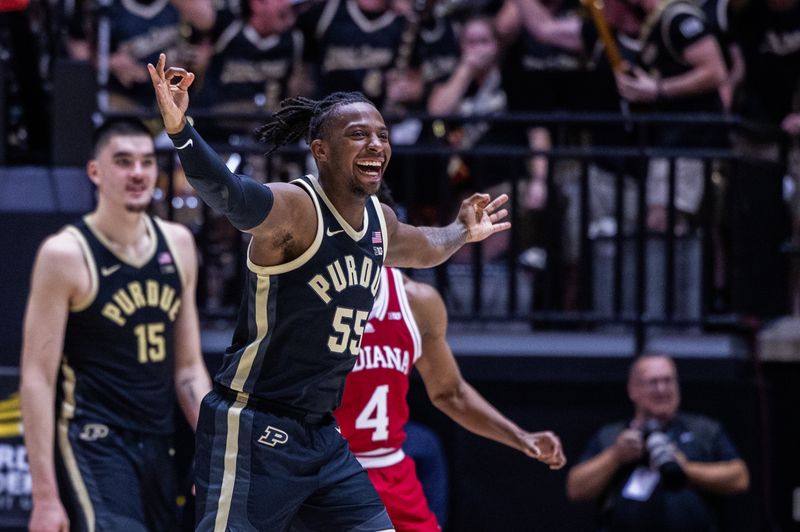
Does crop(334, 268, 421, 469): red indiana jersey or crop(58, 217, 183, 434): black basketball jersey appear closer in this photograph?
crop(334, 268, 421, 469): red indiana jersey

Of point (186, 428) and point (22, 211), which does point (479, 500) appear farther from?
point (22, 211)

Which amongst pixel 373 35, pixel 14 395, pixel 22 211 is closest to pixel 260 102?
pixel 373 35

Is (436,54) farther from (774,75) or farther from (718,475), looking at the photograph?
(718,475)

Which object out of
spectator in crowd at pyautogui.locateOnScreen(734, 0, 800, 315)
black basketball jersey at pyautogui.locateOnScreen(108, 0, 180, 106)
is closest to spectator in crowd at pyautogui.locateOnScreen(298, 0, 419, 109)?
black basketball jersey at pyautogui.locateOnScreen(108, 0, 180, 106)

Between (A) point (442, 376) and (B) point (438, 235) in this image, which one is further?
(A) point (442, 376)

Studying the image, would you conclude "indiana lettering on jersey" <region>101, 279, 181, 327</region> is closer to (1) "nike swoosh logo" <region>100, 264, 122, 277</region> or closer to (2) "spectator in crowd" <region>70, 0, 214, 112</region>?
(1) "nike swoosh logo" <region>100, 264, 122, 277</region>

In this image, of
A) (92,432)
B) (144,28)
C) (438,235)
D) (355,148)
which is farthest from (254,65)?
(355,148)

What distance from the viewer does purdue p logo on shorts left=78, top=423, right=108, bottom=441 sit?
5988 millimetres

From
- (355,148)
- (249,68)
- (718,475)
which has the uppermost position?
(249,68)

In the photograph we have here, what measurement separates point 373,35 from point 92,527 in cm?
406

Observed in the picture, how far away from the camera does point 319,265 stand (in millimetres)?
4578

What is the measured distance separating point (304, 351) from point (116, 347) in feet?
5.50

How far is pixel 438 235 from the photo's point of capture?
519cm

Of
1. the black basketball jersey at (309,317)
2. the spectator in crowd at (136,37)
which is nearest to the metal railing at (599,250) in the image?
the spectator in crowd at (136,37)
